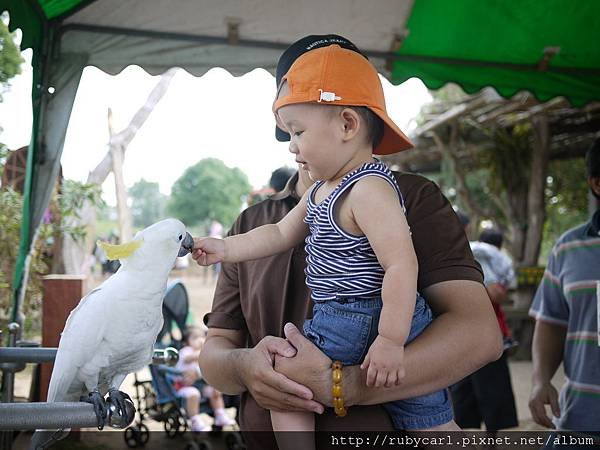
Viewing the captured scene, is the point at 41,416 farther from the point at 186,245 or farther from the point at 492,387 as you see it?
the point at 492,387

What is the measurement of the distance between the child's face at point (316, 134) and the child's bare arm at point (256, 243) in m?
0.17

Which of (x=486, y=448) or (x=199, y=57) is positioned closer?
(x=199, y=57)

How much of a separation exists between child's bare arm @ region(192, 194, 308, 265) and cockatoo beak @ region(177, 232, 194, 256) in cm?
5

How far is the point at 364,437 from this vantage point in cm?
132

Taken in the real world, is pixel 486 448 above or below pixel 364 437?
below

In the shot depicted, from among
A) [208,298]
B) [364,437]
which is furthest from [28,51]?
[208,298]

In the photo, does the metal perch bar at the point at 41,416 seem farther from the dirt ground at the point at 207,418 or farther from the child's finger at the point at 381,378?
the dirt ground at the point at 207,418

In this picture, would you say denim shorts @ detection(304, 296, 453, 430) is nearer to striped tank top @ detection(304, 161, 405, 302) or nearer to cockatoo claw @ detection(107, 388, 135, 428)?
striped tank top @ detection(304, 161, 405, 302)

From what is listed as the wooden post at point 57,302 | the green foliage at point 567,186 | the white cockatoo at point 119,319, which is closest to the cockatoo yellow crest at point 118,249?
the white cockatoo at point 119,319

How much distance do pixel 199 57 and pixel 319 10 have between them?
62 cm

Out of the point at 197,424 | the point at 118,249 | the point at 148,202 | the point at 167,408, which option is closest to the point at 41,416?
the point at 118,249

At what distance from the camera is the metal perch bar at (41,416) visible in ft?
3.08

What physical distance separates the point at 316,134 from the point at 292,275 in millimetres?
424

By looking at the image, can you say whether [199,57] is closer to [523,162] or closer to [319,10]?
[319,10]
